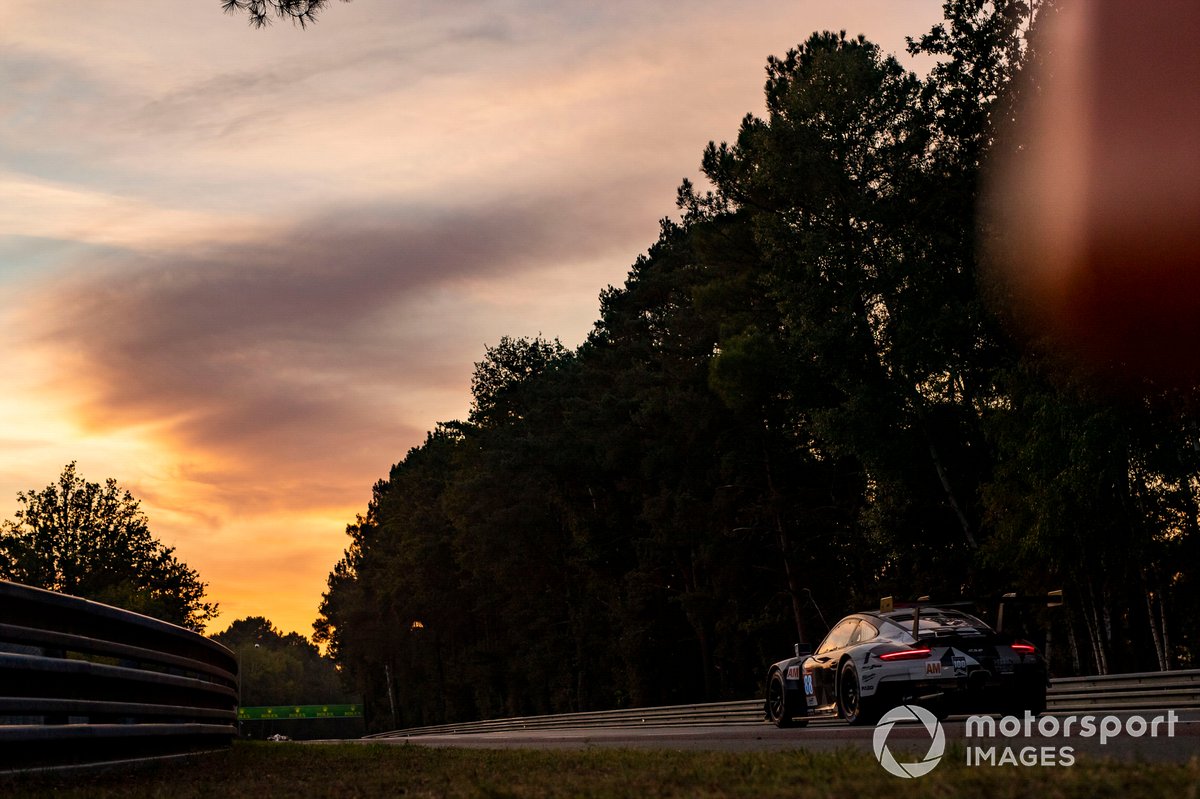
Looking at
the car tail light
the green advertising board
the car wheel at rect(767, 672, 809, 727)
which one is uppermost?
the car tail light

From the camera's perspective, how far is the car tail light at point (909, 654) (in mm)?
13336

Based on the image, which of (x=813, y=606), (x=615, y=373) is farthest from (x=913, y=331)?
(x=615, y=373)

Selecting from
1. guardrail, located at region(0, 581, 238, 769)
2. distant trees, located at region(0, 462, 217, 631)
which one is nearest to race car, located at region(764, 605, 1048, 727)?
guardrail, located at region(0, 581, 238, 769)

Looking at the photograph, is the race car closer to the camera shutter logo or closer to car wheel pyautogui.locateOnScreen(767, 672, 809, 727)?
the camera shutter logo

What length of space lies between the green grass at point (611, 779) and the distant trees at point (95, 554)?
71.2 m

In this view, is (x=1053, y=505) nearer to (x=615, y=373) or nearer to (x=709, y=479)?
(x=709, y=479)

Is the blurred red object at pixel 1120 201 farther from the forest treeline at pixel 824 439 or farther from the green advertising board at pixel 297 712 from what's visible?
the green advertising board at pixel 297 712

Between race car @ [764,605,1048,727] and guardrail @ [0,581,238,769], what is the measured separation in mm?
7338

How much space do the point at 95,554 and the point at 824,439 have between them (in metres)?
62.1

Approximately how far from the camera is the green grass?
5582 millimetres

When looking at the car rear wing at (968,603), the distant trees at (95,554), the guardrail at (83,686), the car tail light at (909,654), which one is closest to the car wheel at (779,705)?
the car rear wing at (968,603)

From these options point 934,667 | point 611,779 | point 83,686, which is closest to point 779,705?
point 934,667

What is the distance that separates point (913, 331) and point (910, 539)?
825 centimetres

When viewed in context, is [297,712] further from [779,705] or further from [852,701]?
[852,701]
